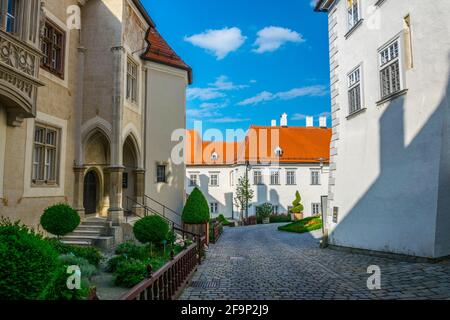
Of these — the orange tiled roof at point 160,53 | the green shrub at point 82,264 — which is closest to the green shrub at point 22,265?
the green shrub at point 82,264

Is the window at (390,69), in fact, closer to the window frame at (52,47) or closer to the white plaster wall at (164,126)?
the window frame at (52,47)

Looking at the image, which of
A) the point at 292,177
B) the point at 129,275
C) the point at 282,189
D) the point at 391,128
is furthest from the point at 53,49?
the point at 292,177

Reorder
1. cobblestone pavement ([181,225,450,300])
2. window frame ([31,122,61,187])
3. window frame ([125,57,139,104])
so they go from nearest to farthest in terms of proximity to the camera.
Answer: cobblestone pavement ([181,225,450,300]), window frame ([31,122,61,187]), window frame ([125,57,139,104])

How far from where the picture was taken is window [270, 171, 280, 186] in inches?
1598

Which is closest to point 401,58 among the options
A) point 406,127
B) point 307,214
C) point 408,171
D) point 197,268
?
point 406,127

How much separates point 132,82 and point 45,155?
6.48 m

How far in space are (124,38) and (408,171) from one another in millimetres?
12203

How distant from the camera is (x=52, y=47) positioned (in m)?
12.4

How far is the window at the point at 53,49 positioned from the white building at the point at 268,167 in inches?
1074

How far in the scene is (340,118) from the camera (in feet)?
45.5

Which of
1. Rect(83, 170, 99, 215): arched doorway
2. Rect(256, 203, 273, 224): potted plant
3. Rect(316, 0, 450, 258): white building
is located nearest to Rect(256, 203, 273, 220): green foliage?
Rect(256, 203, 273, 224): potted plant

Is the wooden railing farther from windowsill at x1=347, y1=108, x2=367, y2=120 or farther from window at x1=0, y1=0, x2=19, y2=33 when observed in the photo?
window at x1=0, y1=0, x2=19, y2=33

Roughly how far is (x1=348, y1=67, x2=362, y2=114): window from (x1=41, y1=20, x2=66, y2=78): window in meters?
11.0

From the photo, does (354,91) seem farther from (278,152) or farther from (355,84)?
(278,152)
